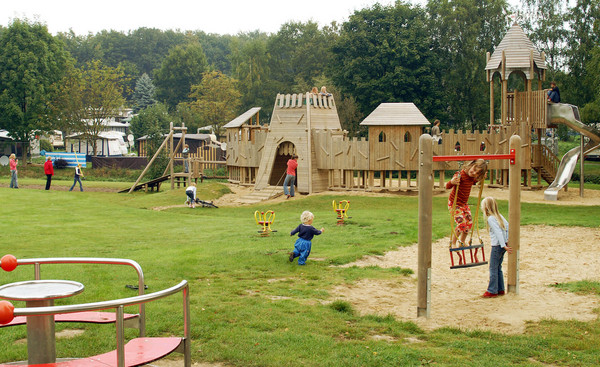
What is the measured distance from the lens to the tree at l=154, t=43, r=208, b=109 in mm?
101625

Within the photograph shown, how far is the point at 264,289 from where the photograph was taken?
1165 cm

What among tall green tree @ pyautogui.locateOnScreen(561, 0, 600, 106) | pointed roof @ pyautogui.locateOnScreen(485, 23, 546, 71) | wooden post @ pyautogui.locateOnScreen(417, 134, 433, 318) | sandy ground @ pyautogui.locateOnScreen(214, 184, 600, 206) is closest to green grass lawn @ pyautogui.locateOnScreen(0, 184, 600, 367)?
wooden post @ pyautogui.locateOnScreen(417, 134, 433, 318)

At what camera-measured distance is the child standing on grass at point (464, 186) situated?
37.8ft

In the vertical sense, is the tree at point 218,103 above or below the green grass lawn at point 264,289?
above

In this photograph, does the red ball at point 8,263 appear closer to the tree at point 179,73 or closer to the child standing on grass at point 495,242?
the child standing on grass at point 495,242

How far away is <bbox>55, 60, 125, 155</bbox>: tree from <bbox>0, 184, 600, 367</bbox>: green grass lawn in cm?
3877

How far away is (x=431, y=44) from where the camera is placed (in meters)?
59.0

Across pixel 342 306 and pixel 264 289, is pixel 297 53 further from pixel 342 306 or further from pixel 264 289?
pixel 342 306

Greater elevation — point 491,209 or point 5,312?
point 491,209

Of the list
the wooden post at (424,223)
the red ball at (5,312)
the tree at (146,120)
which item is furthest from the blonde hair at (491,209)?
the tree at (146,120)

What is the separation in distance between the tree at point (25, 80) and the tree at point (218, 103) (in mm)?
18259

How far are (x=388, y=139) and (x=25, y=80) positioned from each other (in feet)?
133

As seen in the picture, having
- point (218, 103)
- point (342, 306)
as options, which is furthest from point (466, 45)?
point (342, 306)

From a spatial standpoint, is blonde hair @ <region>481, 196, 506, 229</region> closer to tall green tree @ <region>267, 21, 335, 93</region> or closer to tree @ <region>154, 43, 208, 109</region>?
tall green tree @ <region>267, 21, 335, 93</region>
